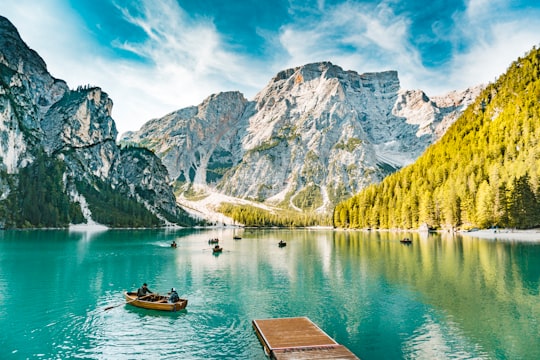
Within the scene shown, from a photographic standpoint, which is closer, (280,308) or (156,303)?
(280,308)

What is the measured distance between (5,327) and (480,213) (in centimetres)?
15095

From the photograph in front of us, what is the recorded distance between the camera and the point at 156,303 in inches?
1766

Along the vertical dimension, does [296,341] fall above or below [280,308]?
above

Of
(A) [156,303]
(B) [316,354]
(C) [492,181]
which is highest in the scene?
(C) [492,181]

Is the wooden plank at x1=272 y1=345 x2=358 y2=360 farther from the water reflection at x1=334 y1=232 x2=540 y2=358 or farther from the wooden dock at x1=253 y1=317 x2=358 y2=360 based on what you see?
the water reflection at x1=334 y1=232 x2=540 y2=358

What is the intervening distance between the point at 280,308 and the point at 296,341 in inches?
585

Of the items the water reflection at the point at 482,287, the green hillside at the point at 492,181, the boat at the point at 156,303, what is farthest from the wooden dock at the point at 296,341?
the green hillside at the point at 492,181

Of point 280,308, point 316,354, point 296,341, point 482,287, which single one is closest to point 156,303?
point 280,308

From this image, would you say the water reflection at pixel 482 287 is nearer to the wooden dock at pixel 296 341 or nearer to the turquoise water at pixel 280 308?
the turquoise water at pixel 280 308

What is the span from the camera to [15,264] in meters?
82.4

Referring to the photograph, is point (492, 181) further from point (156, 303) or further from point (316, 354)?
point (316, 354)

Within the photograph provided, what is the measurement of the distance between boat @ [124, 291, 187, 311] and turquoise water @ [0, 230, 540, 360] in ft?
2.64

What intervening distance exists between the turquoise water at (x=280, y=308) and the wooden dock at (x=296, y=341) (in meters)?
1.40

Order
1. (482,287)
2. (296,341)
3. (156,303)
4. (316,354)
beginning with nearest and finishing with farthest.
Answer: (316,354) → (296,341) → (156,303) → (482,287)
